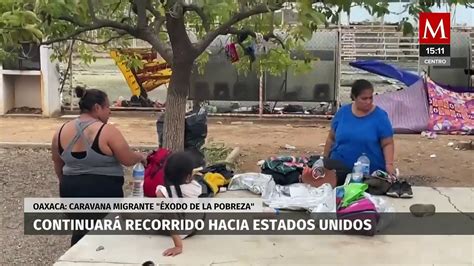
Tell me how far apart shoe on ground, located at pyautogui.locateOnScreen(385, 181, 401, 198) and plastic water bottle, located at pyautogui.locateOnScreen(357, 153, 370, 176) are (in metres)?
0.21

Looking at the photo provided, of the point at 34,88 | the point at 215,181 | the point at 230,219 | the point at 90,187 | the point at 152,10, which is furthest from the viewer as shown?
the point at 34,88

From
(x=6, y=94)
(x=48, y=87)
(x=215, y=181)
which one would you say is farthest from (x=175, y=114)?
(x=6, y=94)

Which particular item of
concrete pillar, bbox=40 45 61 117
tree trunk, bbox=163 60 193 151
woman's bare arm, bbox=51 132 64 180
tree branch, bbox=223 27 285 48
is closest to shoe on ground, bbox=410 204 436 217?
woman's bare arm, bbox=51 132 64 180

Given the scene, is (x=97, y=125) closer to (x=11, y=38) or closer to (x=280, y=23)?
(x=11, y=38)

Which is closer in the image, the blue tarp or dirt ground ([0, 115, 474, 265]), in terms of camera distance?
dirt ground ([0, 115, 474, 265])

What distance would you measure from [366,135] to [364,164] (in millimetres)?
272

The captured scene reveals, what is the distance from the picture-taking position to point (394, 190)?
498cm

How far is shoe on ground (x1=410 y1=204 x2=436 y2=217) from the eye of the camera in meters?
4.56

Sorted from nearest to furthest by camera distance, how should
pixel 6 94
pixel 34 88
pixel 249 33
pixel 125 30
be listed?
pixel 125 30
pixel 249 33
pixel 6 94
pixel 34 88

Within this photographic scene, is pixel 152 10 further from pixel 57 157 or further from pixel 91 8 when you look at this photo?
pixel 57 157

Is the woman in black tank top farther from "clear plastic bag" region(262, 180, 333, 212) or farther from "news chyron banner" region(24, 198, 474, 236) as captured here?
"clear plastic bag" region(262, 180, 333, 212)

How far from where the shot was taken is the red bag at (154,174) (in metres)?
4.28

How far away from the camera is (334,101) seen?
47.9ft

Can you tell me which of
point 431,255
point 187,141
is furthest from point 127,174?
point 431,255
